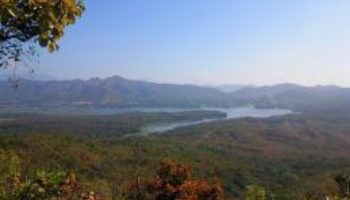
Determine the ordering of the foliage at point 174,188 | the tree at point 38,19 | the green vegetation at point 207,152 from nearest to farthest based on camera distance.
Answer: the tree at point 38,19 → the foliage at point 174,188 → the green vegetation at point 207,152

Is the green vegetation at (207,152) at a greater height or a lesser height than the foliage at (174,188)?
lesser

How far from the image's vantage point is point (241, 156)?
110 metres

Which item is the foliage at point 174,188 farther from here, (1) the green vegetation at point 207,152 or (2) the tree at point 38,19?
(2) the tree at point 38,19

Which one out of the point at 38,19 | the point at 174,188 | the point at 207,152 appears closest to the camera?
the point at 38,19

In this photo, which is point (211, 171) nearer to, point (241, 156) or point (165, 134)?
Answer: point (241, 156)

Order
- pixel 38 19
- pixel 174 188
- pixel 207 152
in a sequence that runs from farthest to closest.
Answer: pixel 207 152
pixel 174 188
pixel 38 19

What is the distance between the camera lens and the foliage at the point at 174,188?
2306 centimetres

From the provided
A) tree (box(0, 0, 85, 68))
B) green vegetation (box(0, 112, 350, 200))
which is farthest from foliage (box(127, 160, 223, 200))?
tree (box(0, 0, 85, 68))

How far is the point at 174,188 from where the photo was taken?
921 inches

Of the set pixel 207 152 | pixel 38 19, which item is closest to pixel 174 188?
pixel 38 19

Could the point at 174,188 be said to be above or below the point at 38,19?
below

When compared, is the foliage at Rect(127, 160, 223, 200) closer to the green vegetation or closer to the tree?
the green vegetation

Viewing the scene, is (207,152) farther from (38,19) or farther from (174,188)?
(38,19)

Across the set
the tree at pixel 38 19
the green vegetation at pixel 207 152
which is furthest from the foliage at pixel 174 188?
A: the tree at pixel 38 19
